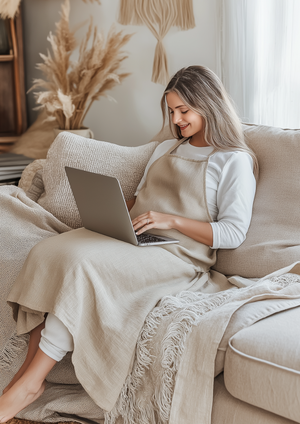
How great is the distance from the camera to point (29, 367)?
1.23 m

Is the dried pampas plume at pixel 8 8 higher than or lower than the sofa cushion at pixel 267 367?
higher

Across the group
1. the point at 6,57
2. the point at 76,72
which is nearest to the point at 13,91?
the point at 6,57

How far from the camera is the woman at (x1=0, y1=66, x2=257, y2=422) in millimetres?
1191

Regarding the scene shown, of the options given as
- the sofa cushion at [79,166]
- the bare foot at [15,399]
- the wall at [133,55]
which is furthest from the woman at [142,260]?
the wall at [133,55]

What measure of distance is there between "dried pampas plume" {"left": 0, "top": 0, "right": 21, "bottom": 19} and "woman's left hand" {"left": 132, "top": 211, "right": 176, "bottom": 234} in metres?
1.88

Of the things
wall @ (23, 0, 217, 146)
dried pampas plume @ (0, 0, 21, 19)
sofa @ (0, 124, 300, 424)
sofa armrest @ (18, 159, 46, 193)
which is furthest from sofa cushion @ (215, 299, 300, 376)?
dried pampas plume @ (0, 0, 21, 19)

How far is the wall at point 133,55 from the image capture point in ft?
7.47

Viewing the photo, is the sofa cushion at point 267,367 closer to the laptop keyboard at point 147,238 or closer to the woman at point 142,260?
the woman at point 142,260

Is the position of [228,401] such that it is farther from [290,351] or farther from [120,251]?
[120,251]

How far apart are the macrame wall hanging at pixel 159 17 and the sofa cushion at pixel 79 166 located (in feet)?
2.39

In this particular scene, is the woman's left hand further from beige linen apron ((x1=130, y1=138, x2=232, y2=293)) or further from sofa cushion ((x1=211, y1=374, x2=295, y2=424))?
sofa cushion ((x1=211, y1=374, x2=295, y2=424))

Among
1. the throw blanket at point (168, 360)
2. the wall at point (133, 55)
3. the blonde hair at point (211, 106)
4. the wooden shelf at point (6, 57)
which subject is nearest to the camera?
the throw blanket at point (168, 360)

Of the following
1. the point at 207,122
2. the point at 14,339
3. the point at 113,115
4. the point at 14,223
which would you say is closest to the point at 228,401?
the point at 14,339

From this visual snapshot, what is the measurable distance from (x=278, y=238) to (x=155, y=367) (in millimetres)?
592
